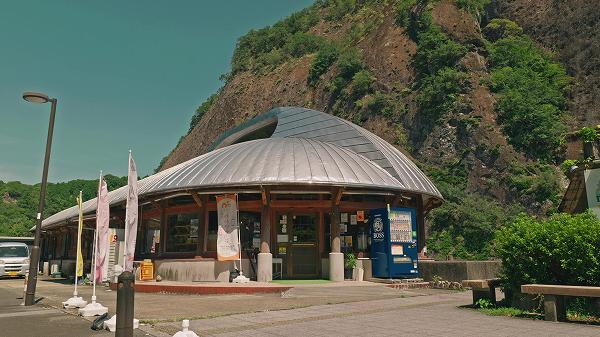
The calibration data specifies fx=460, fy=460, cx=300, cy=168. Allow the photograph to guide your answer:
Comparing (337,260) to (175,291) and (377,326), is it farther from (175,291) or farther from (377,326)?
(377,326)

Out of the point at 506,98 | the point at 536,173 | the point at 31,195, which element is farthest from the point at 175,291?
the point at 31,195

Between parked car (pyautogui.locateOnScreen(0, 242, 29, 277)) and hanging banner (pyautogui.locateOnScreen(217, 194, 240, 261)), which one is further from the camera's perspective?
parked car (pyautogui.locateOnScreen(0, 242, 29, 277))

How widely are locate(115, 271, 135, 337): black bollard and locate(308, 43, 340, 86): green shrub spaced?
185 ft

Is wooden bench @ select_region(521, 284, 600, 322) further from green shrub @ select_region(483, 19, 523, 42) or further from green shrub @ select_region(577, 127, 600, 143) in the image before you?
green shrub @ select_region(483, 19, 523, 42)

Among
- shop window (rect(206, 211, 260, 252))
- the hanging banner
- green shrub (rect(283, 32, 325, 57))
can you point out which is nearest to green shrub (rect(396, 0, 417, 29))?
green shrub (rect(283, 32, 325, 57))

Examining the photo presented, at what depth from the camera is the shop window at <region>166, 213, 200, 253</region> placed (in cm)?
2002

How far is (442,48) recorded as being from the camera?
47.3 meters

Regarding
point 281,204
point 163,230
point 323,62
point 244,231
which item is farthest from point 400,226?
point 323,62

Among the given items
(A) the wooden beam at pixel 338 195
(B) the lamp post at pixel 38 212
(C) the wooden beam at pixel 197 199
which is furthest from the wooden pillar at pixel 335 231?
(B) the lamp post at pixel 38 212

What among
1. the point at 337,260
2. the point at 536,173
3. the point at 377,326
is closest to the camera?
the point at 377,326

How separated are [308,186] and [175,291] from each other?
20.6 feet

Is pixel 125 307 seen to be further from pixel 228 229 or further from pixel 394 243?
pixel 394 243

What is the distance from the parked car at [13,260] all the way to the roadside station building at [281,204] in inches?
566

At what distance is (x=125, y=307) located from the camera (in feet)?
21.0
